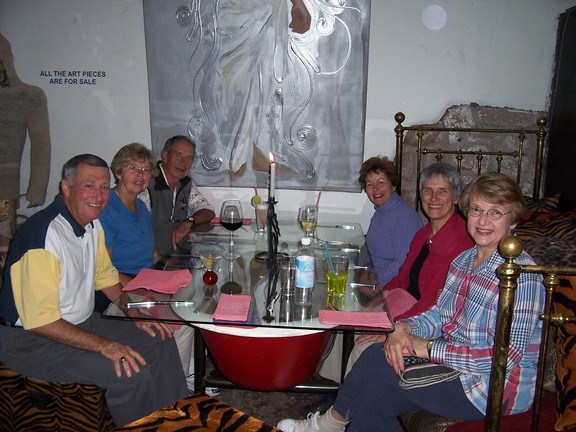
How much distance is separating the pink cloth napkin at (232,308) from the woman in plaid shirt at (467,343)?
0.52m

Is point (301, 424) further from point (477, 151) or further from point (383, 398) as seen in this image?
point (477, 151)

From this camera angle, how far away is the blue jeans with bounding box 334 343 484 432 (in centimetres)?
162

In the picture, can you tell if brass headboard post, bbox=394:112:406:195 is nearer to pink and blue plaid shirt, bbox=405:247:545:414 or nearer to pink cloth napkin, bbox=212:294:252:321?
pink and blue plaid shirt, bbox=405:247:545:414

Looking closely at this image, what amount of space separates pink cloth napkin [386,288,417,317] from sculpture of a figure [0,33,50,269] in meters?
2.67

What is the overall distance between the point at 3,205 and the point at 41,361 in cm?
216

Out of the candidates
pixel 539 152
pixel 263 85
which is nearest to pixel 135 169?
pixel 263 85

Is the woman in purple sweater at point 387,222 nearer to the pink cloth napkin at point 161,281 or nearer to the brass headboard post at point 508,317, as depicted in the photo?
the pink cloth napkin at point 161,281

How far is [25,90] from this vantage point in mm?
3455

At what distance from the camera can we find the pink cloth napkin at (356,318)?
1.62 m

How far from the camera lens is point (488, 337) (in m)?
1.59

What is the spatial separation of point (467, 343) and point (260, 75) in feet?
7.50

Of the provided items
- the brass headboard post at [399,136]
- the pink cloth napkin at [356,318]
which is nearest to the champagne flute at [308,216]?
the pink cloth napkin at [356,318]

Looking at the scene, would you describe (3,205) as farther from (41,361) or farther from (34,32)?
(41,361)

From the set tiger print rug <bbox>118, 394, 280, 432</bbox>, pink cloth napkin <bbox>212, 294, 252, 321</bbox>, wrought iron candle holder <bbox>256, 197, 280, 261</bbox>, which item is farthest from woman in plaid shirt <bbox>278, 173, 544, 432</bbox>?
wrought iron candle holder <bbox>256, 197, 280, 261</bbox>
